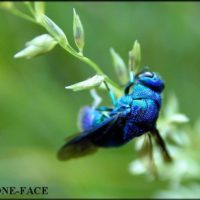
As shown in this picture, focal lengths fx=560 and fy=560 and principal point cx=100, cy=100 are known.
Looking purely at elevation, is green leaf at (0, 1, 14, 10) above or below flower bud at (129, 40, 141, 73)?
above

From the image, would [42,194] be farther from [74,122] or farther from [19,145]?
[74,122]

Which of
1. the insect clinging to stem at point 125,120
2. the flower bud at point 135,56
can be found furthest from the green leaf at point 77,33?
the insect clinging to stem at point 125,120

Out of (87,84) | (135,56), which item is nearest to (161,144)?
(135,56)

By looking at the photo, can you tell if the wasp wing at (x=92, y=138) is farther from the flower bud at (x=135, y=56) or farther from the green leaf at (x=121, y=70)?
the flower bud at (x=135, y=56)

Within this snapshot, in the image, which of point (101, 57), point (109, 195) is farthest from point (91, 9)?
point (109, 195)

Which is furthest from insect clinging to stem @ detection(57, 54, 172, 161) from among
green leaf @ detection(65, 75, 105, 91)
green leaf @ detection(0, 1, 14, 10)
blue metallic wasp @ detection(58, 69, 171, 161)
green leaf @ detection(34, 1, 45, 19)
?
green leaf @ detection(0, 1, 14, 10)

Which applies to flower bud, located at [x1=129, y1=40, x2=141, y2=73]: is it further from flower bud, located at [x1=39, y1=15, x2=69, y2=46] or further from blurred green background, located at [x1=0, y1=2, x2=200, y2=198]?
blurred green background, located at [x1=0, y1=2, x2=200, y2=198]

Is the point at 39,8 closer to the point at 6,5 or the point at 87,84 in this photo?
the point at 6,5
